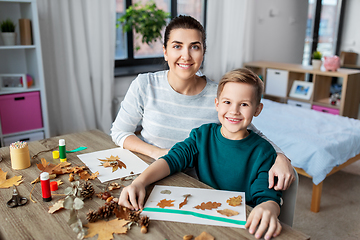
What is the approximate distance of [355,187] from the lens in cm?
246

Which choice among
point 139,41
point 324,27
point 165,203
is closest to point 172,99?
point 165,203

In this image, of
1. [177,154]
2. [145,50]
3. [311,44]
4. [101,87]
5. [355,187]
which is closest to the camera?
[177,154]

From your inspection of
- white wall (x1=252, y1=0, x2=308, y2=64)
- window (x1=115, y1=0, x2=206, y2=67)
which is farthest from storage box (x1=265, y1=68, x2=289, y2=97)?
window (x1=115, y1=0, x2=206, y2=67)

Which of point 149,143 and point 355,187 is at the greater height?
point 149,143

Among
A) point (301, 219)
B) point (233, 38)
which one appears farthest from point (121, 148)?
point (233, 38)

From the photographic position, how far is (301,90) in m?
3.73

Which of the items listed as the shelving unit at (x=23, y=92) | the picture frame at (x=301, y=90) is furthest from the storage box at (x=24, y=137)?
the picture frame at (x=301, y=90)

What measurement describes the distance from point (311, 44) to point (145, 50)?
9.38ft

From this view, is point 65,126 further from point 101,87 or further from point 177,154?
point 177,154

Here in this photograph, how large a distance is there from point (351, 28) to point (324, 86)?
2.08 meters

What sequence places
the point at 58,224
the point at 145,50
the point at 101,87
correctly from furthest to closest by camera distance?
the point at 145,50, the point at 101,87, the point at 58,224

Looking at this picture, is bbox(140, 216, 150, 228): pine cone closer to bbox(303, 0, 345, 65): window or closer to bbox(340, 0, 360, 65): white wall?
bbox(303, 0, 345, 65): window

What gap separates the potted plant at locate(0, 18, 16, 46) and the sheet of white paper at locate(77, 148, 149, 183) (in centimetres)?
153

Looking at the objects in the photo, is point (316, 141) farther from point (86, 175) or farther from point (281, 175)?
point (86, 175)
